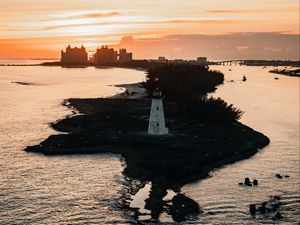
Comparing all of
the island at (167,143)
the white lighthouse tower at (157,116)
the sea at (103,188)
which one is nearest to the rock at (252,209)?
the sea at (103,188)

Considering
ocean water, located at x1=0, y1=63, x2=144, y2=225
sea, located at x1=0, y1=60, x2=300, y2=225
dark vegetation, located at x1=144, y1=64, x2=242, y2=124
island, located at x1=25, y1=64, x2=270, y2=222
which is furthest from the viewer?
dark vegetation, located at x1=144, y1=64, x2=242, y2=124

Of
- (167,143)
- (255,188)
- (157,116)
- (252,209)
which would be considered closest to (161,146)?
(167,143)

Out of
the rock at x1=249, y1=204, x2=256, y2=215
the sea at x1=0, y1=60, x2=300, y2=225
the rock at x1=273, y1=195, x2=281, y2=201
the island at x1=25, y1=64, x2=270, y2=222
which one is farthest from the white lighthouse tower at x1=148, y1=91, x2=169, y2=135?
the rock at x1=249, y1=204, x2=256, y2=215

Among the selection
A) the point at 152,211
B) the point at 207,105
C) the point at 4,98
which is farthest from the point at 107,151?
the point at 4,98

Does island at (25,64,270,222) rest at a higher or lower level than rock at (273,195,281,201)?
higher

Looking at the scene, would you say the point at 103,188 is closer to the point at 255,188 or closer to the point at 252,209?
the point at 252,209

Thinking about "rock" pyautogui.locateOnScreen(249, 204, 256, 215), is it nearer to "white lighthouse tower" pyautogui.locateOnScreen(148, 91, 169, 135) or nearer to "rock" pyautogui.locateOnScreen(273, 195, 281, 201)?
"rock" pyautogui.locateOnScreen(273, 195, 281, 201)

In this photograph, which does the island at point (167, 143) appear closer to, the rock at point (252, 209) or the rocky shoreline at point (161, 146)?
the rocky shoreline at point (161, 146)

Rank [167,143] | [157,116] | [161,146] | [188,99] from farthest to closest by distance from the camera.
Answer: [188,99] < [157,116] < [167,143] < [161,146]
